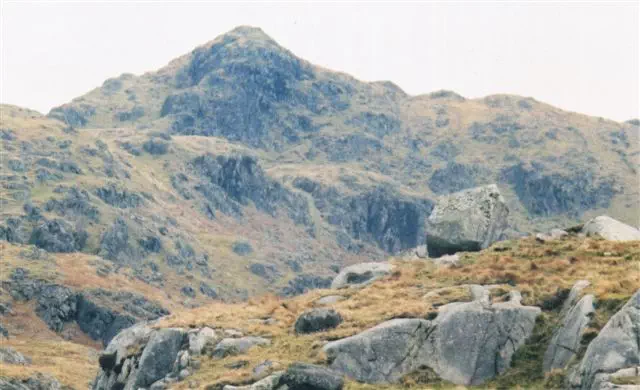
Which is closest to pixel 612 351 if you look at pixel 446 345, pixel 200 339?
pixel 446 345

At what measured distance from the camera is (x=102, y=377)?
168 ft

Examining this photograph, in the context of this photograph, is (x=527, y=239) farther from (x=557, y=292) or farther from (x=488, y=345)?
(x=488, y=345)

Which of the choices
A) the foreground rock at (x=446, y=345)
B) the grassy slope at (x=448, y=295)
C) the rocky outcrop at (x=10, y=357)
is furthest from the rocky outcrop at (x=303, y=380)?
the rocky outcrop at (x=10, y=357)

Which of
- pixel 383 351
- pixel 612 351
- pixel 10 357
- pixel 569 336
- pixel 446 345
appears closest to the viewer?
pixel 612 351

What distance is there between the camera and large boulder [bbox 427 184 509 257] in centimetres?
6269

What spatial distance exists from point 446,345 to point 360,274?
68.0 feet

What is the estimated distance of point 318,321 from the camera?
148ft

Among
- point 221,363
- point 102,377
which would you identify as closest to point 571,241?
point 221,363

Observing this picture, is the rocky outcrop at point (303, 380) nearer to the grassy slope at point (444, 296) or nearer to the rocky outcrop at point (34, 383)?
the grassy slope at point (444, 296)

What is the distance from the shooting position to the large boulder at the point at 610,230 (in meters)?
55.7

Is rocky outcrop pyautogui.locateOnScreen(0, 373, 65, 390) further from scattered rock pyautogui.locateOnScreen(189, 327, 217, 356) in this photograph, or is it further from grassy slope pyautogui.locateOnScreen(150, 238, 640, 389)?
scattered rock pyautogui.locateOnScreen(189, 327, 217, 356)

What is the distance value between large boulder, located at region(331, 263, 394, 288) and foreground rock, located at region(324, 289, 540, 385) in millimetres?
17020

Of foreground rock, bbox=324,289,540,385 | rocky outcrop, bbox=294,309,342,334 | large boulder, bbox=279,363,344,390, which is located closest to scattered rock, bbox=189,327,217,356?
rocky outcrop, bbox=294,309,342,334

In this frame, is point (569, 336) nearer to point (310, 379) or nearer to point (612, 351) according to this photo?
point (612, 351)
